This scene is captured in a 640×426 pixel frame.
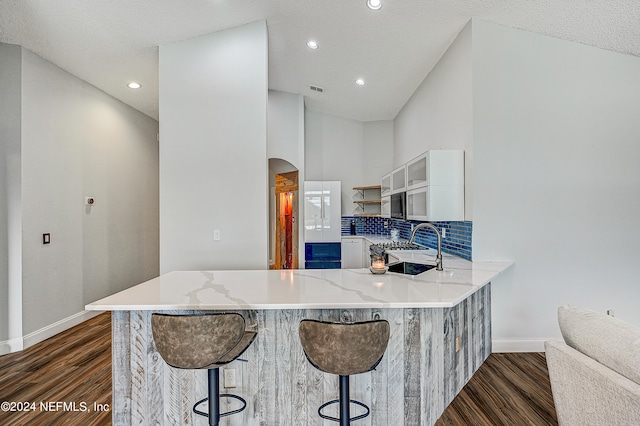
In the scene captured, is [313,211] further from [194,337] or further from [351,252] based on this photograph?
[194,337]

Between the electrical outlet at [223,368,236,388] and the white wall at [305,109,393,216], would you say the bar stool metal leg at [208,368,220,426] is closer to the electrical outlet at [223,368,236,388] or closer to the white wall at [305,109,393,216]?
the electrical outlet at [223,368,236,388]

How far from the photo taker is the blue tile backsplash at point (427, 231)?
3418mm

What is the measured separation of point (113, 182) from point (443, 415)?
4880 mm

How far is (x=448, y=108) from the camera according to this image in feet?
12.3

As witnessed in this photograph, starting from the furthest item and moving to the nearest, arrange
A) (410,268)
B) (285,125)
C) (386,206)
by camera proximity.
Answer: (285,125), (386,206), (410,268)

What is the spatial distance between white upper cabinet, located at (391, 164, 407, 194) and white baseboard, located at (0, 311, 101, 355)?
4.32 meters

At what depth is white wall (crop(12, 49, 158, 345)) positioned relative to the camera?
3.42 metres

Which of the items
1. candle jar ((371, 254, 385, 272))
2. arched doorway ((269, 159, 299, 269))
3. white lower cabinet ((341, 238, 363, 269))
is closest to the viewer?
candle jar ((371, 254, 385, 272))

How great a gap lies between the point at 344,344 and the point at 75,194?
4.06 metres

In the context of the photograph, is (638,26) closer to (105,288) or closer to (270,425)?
(270,425)

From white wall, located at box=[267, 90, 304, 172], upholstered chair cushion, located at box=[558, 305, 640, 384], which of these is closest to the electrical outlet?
upholstered chair cushion, located at box=[558, 305, 640, 384]

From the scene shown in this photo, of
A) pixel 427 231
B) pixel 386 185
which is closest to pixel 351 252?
pixel 386 185

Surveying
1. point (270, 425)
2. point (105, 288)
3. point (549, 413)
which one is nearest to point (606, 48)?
point (549, 413)

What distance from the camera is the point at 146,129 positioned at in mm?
5555
